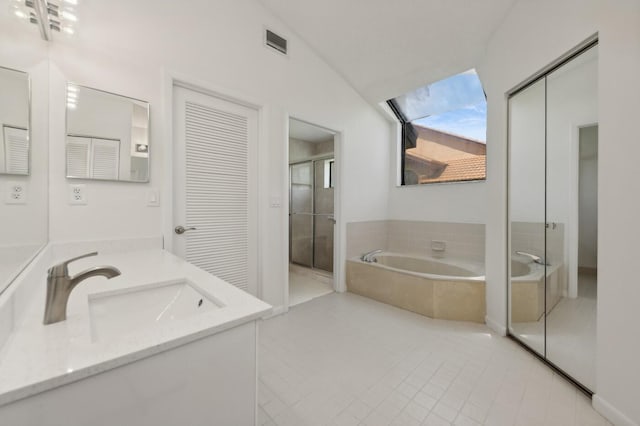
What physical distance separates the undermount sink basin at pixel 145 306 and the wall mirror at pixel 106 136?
989 mm

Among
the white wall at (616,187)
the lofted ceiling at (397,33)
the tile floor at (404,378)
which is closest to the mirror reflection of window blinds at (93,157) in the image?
the tile floor at (404,378)

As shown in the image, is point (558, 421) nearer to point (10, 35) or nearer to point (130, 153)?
point (130, 153)

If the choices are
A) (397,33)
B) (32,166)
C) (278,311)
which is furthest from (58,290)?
(397,33)

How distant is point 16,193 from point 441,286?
2.82 metres

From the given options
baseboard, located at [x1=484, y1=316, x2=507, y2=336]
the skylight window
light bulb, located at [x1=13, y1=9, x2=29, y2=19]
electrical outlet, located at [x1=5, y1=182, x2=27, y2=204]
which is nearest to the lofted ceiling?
the skylight window

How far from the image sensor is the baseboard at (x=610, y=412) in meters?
1.24

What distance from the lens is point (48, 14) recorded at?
4.28 ft

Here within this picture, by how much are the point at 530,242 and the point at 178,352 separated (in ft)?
7.93

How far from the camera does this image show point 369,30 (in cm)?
250

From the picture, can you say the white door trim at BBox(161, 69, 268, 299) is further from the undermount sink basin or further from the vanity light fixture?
the undermount sink basin

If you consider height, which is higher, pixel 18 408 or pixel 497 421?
pixel 18 408

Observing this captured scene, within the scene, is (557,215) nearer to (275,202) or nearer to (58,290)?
(275,202)

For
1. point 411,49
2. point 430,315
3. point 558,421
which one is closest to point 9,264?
point 558,421

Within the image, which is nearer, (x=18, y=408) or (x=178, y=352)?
(x=18, y=408)
